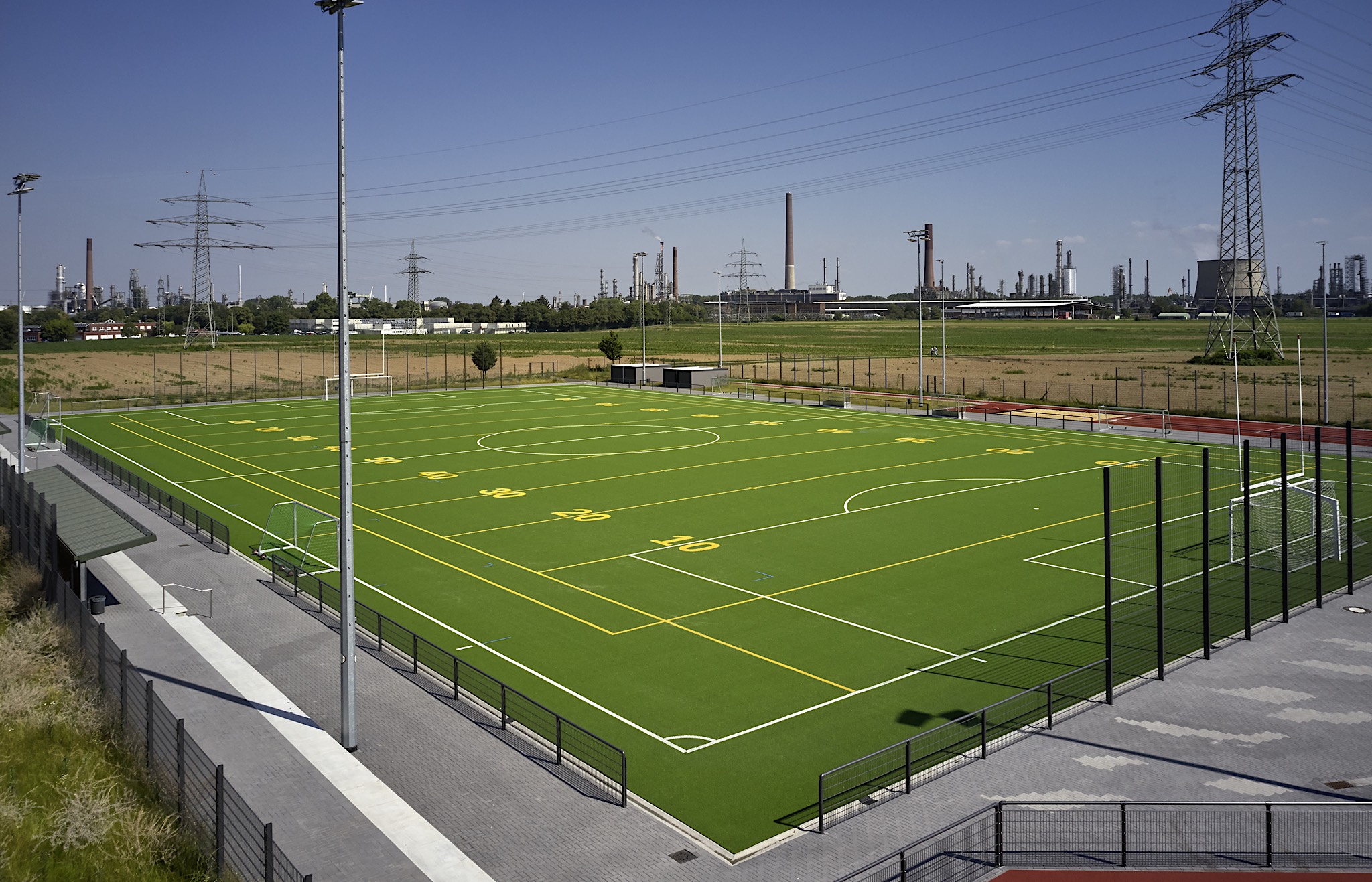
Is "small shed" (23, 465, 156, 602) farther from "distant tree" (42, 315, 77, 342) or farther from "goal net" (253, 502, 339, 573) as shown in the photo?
"distant tree" (42, 315, 77, 342)

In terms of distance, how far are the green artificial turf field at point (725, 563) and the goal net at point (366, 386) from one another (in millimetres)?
19212

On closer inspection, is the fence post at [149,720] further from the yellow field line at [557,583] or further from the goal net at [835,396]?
the goal net at [835,396]

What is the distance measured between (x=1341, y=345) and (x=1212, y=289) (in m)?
55.2

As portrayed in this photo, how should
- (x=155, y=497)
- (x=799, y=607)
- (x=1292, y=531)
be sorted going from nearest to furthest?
(x=799, y=607), (x=1292, y=531), (x=155, y=497)

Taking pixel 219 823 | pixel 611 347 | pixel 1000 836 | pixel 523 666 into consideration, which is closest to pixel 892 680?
pixel 1000 836

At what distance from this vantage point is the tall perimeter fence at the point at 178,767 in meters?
12.6

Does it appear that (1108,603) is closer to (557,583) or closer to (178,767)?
(557,583)

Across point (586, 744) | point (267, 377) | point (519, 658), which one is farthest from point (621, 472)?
point (267, 377)

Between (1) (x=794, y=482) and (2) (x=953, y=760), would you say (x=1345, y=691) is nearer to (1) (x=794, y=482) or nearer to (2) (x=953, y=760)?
(2) (x=953, y=760)

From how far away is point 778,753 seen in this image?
1870cm

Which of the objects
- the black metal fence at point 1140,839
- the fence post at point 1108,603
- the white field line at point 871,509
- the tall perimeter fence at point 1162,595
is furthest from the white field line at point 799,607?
the black metal fence at point 1140,839

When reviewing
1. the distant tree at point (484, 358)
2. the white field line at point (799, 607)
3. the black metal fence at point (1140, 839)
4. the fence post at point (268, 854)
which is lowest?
the black metal fence at point (1140, 839)

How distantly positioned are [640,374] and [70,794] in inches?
3172

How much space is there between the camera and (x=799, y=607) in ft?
89.5
